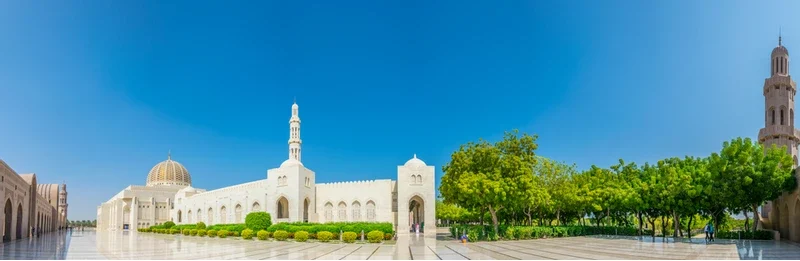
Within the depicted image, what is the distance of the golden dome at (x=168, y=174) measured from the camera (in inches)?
3009

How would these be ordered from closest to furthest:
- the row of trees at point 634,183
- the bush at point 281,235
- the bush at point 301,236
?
the row of trees at point 634,183 < the bush at point 301,236 < the bush at point 281,235

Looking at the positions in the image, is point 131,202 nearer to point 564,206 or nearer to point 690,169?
point 564,206

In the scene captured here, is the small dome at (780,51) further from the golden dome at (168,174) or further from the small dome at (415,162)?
the golden dome at (168,174)

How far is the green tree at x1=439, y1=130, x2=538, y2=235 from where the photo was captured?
27906 mm

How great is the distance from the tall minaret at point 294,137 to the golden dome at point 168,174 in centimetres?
3352

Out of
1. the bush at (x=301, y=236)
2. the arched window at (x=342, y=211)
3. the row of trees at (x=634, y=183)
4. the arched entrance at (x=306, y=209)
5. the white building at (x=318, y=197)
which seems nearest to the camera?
the row of trees at (x=634, y=183)

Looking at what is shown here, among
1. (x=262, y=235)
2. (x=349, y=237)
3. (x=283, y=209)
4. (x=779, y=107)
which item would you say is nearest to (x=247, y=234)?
(x=262, y=235)

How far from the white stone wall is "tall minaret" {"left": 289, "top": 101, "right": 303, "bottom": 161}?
3.64 metres

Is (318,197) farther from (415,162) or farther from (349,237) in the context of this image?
(349,237)

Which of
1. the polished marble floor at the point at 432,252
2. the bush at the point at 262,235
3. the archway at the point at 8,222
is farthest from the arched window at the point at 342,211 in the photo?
the archway at the point at 8,222

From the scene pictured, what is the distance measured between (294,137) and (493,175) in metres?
26.7

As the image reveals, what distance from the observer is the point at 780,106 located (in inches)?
1558

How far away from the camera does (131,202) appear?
71312mm

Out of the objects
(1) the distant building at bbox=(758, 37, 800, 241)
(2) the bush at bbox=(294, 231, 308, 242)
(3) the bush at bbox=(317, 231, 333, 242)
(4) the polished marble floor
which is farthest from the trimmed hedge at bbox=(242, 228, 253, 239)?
(1) the distant building at bbox=(758, 37, 800, 241)
